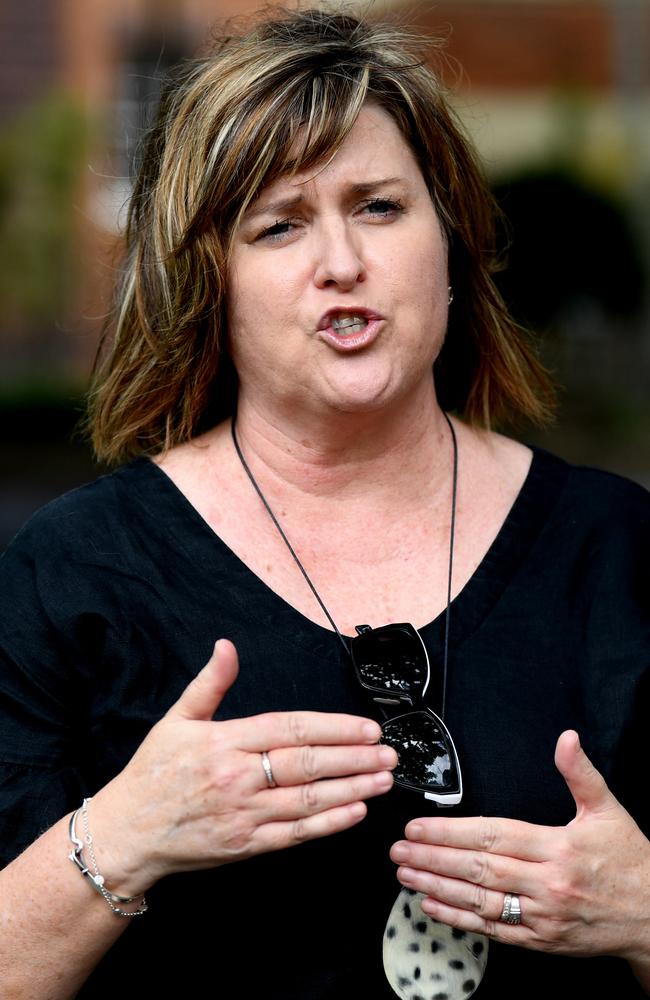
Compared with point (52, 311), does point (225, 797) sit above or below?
above

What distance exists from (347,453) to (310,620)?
0.30 m

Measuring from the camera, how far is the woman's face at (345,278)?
1.95 metres

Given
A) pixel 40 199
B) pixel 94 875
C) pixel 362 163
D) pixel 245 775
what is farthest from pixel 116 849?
pixel 40 199

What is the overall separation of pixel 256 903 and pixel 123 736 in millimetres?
299

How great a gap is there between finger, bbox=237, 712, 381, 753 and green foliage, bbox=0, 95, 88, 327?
10.8 m

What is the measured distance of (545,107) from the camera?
1383cm

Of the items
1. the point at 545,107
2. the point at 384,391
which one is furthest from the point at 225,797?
the point at 545,107

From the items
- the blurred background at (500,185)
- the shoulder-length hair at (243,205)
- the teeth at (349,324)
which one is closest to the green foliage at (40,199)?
the blurred background at (500,185)

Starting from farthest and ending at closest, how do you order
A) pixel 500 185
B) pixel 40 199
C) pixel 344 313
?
1. pixel 40 199
2. pixel 500 185
3. pixel 344 313

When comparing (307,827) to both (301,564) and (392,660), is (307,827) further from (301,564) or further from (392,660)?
(301,564)

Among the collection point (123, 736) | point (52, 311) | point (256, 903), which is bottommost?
point (52, 311)

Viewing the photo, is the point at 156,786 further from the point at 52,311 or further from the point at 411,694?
the point at 52,311

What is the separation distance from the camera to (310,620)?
1.98 meters

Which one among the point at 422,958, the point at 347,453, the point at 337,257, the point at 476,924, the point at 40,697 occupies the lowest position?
the point at 422,958
